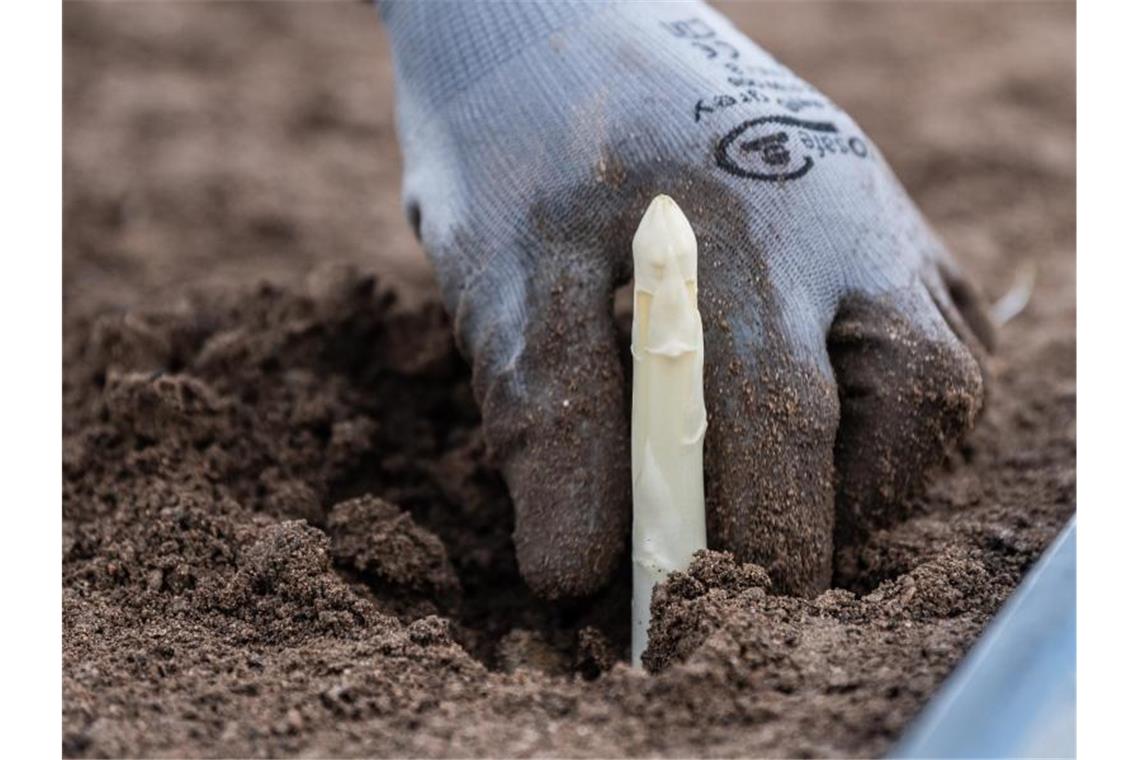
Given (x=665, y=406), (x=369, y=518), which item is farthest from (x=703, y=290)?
(x=369, y=518)

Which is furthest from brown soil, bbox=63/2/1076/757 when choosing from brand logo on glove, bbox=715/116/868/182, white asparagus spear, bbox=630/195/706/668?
brand logo on glove, bbox=715/116/868/182

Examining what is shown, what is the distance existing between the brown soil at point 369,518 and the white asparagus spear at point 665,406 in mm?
48

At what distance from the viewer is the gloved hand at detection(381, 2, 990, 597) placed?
4.16ft

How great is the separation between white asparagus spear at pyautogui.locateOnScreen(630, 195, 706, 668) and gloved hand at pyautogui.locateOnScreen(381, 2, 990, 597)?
44mm

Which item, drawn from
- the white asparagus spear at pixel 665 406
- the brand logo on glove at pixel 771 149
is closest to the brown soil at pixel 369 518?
the white asparagus spear at pixel 665 406

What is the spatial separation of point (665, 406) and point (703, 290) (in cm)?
13

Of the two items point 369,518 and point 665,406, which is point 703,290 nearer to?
point 665,406

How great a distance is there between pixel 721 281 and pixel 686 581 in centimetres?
30

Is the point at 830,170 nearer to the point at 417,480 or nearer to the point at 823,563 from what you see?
the point at 823,563

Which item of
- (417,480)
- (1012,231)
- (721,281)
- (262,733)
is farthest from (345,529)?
(1012,231)

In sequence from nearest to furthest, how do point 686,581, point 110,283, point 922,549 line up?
point 686,581, point 922,549, point 110,283

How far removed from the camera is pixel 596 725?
1.01 meters

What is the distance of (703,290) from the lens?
127 centimetres

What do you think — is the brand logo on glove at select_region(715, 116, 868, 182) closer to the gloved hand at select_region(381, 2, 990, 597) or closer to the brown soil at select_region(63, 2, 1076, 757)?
the gloved hand at select_region(381, 2, 990, 597)
